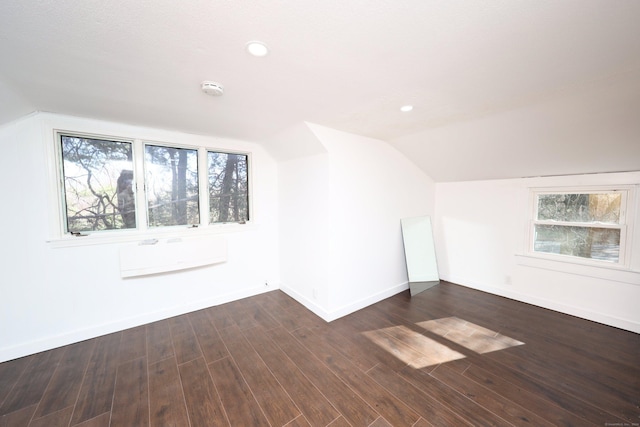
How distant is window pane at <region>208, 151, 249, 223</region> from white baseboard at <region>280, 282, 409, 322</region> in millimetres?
1333

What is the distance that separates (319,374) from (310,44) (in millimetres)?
2366

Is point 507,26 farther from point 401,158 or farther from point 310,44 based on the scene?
point 401,158

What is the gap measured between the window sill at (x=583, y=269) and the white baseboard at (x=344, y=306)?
1643 mm

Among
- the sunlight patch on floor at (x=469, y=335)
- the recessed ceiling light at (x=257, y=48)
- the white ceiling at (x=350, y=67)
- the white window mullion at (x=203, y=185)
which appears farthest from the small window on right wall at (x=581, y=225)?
the white window mullion at (x=203, y=185)

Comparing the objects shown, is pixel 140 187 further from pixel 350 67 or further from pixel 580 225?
pixel 580 225

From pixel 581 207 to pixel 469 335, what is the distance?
2.21 m

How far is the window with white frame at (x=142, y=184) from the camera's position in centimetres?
240

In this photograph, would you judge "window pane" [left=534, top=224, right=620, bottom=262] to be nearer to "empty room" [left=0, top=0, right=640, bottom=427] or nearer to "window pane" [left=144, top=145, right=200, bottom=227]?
"empty room" [left=0, top=0, right=640, bottom=427]

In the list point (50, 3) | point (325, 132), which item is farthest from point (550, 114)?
point (50, 3)

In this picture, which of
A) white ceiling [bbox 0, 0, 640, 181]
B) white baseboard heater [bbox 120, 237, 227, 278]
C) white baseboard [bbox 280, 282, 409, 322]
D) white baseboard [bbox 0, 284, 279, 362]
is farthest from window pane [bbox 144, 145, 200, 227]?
white baseboard [bbox 280, 282, 409, 322]

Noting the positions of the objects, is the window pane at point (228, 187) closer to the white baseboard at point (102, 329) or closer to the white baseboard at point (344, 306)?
the white baseboard at point (102, 329)

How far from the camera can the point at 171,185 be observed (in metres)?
2.89

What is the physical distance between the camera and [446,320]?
2738 millimetres

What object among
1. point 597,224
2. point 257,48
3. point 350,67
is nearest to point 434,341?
point 597,224
